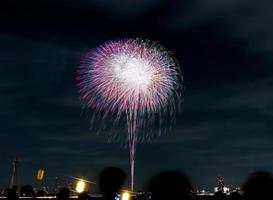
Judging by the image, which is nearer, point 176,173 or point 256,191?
point 176,173

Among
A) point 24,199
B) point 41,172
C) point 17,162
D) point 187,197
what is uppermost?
point 17,162

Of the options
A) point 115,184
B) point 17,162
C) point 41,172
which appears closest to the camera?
point 115,184

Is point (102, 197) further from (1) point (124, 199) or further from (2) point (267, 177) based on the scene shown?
(1) point (124, 199)

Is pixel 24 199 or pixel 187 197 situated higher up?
pixel 24 199

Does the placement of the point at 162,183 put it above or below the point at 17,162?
below

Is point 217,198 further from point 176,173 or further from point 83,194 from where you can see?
point 176,173

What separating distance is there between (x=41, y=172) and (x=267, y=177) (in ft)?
170

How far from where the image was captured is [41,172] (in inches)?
2173

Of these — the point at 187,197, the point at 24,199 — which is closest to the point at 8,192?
the point at 187,197

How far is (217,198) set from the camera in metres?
11.9

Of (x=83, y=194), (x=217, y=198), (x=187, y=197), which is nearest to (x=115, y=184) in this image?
(x=187, y=197)

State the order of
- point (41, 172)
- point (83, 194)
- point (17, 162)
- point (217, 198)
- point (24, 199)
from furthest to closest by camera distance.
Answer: point (17, 162), point (41, 172), point (24, 199), point (217, 198), point (83, 194)

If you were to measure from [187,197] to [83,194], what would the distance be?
5802 millimetres

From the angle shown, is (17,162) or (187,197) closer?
(187,197)
